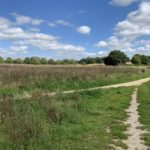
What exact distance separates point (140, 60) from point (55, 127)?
387 ft

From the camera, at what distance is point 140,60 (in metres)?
124

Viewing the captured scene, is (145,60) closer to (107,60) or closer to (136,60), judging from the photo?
(136,60)

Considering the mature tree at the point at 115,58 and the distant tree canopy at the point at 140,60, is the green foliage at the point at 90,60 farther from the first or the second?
the mature tree at the point at 115,58

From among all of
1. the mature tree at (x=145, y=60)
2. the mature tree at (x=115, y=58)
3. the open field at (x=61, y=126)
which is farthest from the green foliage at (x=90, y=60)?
the open field at (x=61, y=126)

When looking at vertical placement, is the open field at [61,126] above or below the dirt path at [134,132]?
above

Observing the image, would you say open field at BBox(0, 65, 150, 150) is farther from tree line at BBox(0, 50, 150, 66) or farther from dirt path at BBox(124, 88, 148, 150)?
tree line at BBox(0, 50, 150, 66)

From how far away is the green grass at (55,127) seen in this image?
7332mm

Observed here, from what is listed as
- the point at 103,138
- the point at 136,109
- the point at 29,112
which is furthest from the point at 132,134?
the point at 136,109

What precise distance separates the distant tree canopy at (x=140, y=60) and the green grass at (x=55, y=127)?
111779 mm

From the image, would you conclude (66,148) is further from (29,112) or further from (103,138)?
(29,112)

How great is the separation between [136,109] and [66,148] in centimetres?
706

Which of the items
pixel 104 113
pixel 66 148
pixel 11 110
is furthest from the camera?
pixel 104 113

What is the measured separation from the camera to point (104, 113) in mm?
12500

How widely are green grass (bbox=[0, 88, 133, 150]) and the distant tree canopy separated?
367ft
